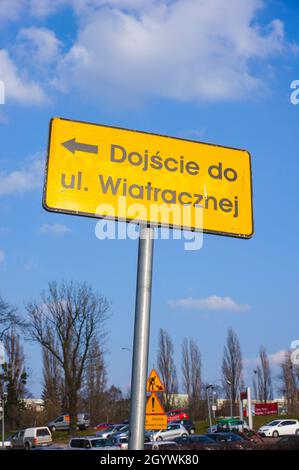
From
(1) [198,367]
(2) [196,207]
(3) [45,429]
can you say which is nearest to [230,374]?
(1) [198,367]

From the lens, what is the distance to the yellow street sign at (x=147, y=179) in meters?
4.16

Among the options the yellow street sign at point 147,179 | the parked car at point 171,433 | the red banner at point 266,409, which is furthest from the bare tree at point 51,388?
the yellow street sign at point 147,179

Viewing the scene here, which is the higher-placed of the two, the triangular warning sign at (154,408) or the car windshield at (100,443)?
the triangular warning sign at (154,408)

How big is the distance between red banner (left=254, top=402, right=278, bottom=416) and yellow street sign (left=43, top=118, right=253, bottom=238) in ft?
200

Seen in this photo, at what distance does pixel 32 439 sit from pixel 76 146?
38039 mm

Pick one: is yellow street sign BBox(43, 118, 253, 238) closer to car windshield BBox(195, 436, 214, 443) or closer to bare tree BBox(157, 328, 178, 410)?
car windshield BBox(195, 436, 214, 443)

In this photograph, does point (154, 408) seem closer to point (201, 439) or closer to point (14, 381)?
point (201, 439)

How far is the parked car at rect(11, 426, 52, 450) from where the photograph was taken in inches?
1508

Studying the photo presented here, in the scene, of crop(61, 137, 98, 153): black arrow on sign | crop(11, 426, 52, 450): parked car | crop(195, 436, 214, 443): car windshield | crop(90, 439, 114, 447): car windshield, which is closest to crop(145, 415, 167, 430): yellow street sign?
crop(61, 137, 98, 153): black arrow on sign

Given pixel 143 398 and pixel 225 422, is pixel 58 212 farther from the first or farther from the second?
pixel 225 422

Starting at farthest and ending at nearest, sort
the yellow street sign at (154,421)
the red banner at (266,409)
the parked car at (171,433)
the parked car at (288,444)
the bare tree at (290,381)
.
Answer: the bare tree at (290,381)
the red banner at (266,409)
the parked car at (171,433)
the parked car at (288,444)
the yellow street sign at (154,421)

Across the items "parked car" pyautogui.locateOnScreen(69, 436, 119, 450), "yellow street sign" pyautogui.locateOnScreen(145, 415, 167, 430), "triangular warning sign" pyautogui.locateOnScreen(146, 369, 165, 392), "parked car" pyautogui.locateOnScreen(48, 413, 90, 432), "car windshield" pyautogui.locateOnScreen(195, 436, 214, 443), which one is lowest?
"parked car" pyautogui.locateOnScreen(48, 413, 90, 432)

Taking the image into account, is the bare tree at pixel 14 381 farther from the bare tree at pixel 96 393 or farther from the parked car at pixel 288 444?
the parked car at pixel 288 444

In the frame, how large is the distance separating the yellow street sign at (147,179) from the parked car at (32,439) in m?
37.4
